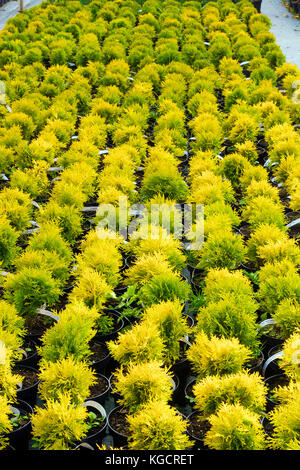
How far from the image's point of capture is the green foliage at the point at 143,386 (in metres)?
2.70

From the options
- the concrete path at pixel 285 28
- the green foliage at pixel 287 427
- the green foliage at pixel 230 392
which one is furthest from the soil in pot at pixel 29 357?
the concrete path at pixel 285 28

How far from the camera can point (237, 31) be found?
9.87 m

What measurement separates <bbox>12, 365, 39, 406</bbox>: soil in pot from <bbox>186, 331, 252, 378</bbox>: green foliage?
0.89m

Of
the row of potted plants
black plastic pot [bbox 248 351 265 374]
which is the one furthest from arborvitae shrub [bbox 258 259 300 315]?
black plastic pot [bbox 248 351 265 374]

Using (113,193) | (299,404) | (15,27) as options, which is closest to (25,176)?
(113,193)

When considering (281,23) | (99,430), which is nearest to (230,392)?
(99,430)

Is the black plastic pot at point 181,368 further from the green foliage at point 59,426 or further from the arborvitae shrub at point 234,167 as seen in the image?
the arborvitae shrub at point 234,167

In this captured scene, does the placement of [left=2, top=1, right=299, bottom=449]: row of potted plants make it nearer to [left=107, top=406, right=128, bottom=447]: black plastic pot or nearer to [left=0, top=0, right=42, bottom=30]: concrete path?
[left=107, top=406, right=128, bottom=447]: black plastic pot

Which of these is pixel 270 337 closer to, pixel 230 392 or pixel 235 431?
pixel 230 392

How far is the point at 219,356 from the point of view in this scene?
2844 millimetres

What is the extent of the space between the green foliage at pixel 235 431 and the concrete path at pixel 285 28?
331 inches

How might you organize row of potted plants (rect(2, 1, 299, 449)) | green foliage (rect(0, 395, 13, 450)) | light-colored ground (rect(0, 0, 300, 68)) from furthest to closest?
1. light-colored ground (rect(0, 0, 300, 68))
2. row of potted plants (rect(2, 1, 299, 449))
3. green foliage (rect(0, 395, 13, 450))

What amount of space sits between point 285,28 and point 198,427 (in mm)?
11951

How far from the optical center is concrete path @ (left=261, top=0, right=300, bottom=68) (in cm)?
1086
